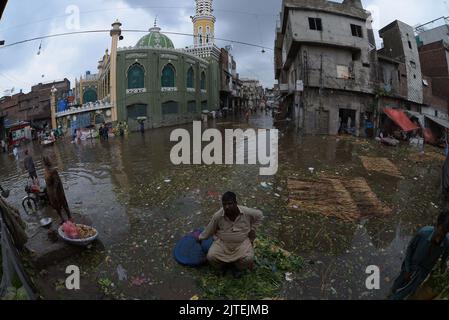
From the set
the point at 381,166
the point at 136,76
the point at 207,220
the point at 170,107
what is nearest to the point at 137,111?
the point at 136,76

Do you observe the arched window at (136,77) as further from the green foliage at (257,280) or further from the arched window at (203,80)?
the green foliage at (257,280)

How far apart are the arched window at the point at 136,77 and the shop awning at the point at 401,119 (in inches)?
900

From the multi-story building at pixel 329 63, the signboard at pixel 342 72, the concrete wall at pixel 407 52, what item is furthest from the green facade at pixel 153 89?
the concrete wall at pixel 407 52

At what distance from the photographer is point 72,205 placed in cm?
816

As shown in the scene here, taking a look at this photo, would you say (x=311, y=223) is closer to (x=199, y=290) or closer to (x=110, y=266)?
(x=199, y=290)

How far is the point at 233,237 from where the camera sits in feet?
14.8

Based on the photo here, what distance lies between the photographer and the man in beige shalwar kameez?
4504 mm

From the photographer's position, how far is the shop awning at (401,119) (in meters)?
20.4

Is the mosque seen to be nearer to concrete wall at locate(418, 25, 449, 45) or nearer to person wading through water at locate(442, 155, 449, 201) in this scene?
concrete wall at locate(418, 25, 449, 45)

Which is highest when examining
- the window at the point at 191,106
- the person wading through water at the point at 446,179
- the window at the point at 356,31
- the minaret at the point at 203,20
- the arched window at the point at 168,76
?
the minaret at the point at 203,20

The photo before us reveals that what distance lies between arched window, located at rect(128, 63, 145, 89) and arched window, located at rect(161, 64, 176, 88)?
229 cm

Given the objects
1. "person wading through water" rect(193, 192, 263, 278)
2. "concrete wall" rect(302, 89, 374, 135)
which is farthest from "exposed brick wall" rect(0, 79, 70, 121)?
"person wading through water" rect(193, 192, 263, 278)

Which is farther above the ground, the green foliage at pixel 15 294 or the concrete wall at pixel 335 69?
the concrete wall at pixel 335 69

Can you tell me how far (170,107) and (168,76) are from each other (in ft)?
11.1
